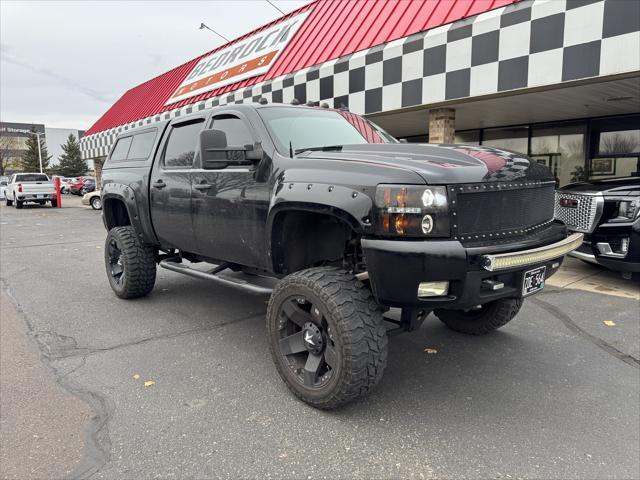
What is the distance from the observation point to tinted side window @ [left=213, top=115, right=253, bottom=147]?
11.2ft

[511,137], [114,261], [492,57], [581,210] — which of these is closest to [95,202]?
[114,261]

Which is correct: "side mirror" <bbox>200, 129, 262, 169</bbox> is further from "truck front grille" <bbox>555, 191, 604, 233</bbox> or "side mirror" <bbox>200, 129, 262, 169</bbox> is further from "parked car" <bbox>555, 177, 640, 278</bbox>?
"parked car" <bbox>555, 177, 640, 278</bbox>

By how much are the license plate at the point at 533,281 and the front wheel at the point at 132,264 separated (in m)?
3.65

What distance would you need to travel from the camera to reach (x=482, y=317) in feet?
12.1

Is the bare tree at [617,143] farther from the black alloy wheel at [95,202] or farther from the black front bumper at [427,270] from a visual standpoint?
the black alloy wheel at [95,202]

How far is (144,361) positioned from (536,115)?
27.7 feet

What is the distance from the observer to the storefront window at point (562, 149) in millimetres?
9477

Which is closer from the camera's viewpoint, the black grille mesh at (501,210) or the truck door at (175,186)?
the black grille mesh at (501,210)

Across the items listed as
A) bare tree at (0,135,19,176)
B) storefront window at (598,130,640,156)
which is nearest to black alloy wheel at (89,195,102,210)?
storefront window at (598,130,640,156)

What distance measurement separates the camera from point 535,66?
5484mm

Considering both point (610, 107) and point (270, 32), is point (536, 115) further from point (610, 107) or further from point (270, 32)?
point (270, 32)

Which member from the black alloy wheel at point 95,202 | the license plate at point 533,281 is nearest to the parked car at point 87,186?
the black alloy wheel at point 95,202

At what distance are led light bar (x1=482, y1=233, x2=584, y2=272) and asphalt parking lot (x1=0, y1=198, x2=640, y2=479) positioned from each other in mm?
904

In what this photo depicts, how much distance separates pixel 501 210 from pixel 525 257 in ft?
0.99
